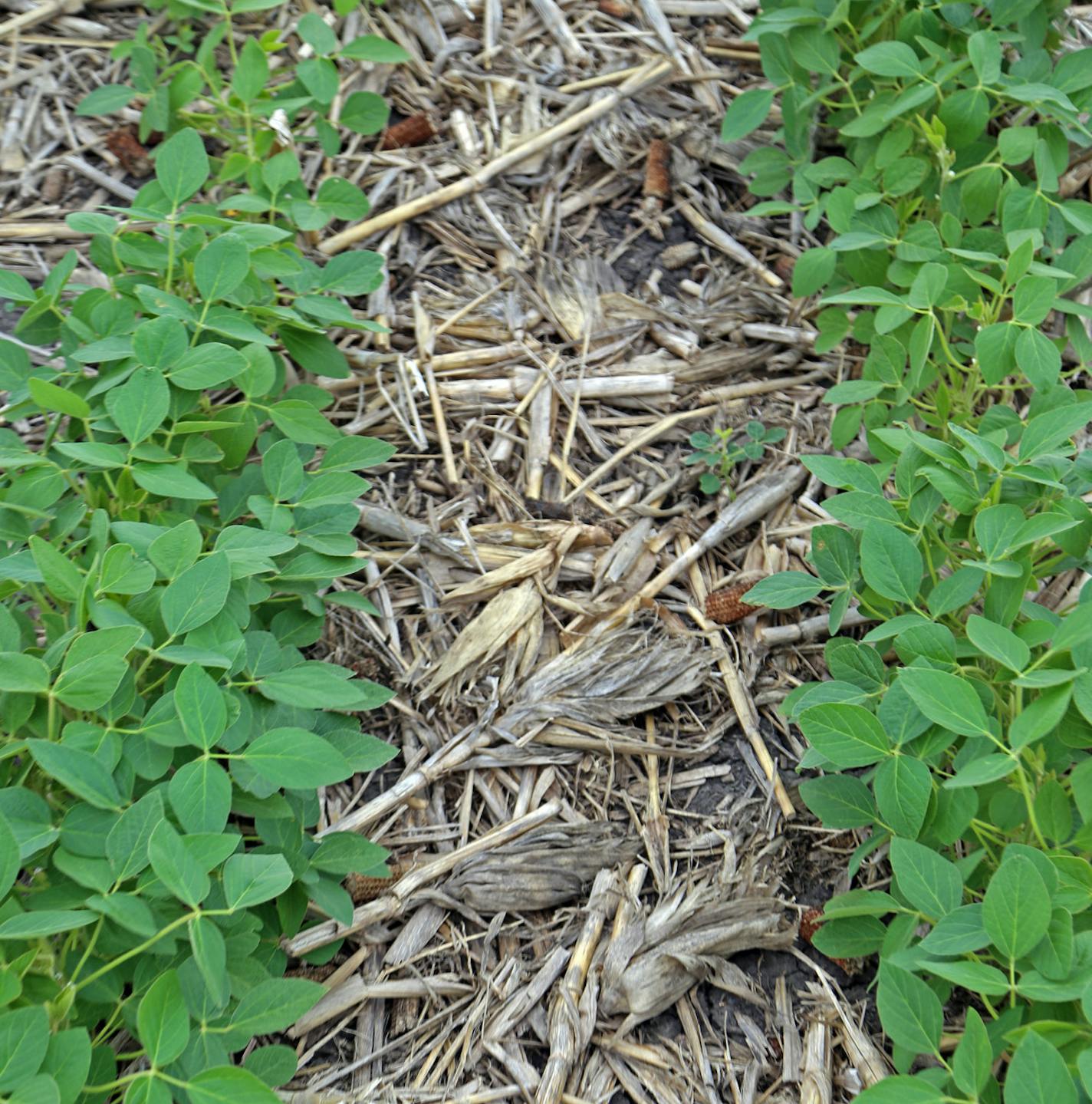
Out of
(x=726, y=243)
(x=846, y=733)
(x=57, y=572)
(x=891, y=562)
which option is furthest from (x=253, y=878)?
(x=726, y=243)

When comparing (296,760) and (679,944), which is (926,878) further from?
(296,760)

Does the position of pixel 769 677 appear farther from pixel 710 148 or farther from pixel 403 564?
pixel 710 148

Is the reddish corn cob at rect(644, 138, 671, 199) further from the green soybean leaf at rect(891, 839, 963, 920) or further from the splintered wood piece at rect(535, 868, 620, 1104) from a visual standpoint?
the green soybean leaf at rect(891, 839, 963, 920)

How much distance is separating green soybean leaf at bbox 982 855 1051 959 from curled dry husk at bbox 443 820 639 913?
52 cm

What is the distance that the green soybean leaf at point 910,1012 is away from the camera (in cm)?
93

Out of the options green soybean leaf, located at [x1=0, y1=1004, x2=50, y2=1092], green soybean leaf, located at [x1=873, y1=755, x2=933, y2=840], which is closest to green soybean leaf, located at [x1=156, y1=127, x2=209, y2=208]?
green soybean leaf, located at [x1=0, y1=1004, x2=50, y2=1092]

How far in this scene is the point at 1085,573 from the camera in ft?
4.90

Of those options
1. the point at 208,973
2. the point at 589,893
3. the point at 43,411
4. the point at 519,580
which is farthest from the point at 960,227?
the point at 208,973

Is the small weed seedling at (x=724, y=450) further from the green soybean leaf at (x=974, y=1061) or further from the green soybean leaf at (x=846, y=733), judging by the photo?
the green soybean leaf at (x=974, y=1061)

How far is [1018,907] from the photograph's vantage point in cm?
87

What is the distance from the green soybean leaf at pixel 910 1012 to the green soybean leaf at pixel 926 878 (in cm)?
6

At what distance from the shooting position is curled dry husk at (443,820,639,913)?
1277mm

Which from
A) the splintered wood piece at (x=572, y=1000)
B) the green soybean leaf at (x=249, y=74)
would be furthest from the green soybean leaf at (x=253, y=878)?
the green soybean leaf at (x=249, y=74)

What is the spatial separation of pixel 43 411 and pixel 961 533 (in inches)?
42.0
